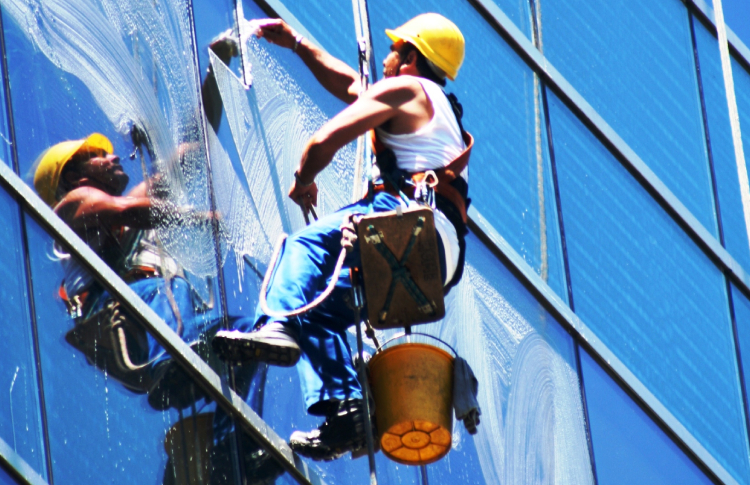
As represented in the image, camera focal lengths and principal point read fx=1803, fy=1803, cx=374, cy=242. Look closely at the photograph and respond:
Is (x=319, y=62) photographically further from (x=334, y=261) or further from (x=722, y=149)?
(x=722, y=149)

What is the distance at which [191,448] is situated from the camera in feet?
23.4

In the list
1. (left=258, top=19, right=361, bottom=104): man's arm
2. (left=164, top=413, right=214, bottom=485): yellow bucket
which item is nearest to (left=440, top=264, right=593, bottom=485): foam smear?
(left=258, top=19, right=361, bottom=104): man's arm

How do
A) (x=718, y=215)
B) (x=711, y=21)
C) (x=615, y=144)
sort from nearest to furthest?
(x=615, y=144) → (x=718, y=215) → (x=711, y=21)

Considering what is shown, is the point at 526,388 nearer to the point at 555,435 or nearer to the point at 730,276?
the point at 555,435

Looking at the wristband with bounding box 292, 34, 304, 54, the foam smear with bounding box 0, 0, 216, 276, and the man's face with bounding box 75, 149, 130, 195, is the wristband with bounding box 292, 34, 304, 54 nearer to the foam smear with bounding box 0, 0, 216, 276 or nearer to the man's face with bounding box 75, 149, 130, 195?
the foam smear with bounding box 0, 0, 216, 276

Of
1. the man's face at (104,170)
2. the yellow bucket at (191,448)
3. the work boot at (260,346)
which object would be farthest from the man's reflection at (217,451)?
the man's face at (104,170)

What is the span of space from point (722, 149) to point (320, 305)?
4.73m

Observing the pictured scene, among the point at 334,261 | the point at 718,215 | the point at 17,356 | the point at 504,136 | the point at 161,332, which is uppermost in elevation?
the point at 718,215

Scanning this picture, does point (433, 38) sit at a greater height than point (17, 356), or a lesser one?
greater

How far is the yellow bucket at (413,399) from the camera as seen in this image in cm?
677

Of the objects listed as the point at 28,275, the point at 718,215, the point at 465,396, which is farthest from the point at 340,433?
the point at 718,215

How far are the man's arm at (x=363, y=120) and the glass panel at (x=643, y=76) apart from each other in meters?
3.21

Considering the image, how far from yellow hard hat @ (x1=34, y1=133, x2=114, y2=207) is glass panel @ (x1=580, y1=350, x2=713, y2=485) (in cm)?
322

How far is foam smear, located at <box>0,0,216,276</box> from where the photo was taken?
7590mm
